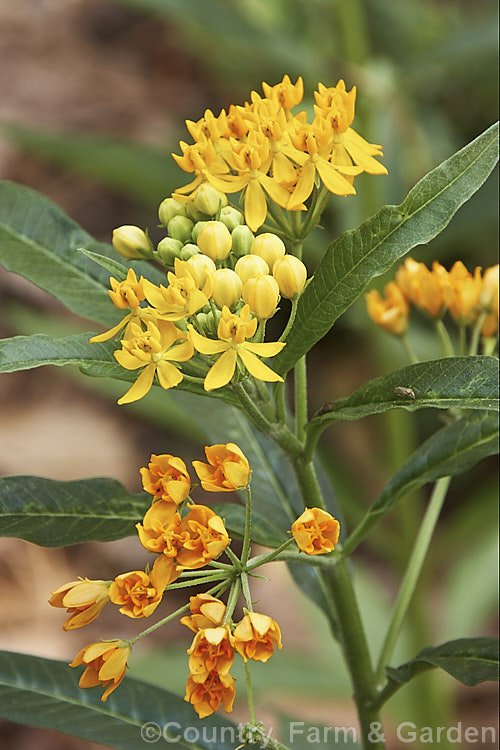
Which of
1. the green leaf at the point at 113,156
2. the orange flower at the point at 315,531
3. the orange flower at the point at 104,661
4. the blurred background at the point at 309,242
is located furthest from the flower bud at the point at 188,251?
the green leaf at the point at 113,156

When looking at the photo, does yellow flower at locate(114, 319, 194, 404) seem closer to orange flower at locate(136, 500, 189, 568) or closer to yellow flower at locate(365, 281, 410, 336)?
orange flower at locate(136, 500, 189, 568)

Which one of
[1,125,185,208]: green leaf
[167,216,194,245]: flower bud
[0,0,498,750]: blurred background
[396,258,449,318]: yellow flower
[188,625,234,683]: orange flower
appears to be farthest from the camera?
[1,125,185,208]: green leaf

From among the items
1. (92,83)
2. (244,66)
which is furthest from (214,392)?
(92,83)

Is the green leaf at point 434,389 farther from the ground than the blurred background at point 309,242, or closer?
closer

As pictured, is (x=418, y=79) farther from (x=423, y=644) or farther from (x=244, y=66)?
(x=423, y=644)

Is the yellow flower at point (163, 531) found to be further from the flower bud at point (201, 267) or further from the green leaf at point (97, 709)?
the green leaf at point (97, 709)

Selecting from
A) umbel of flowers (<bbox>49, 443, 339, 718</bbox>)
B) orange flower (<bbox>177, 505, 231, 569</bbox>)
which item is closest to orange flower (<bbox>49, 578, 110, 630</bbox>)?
umbel of flowers (<bbox>49, 443, 339, 718</bbox>)

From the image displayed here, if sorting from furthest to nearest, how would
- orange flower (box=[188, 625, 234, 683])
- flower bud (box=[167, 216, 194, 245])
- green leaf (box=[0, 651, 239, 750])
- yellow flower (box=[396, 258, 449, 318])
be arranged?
A: yellow flower (box=[396, 258, 449, 318]) < green leaf (box=[0, 651, 239, 750]) < flower bud (box=[167, 216, 194, 245]) < orange flower (box=[188, 625, 234, 683])
